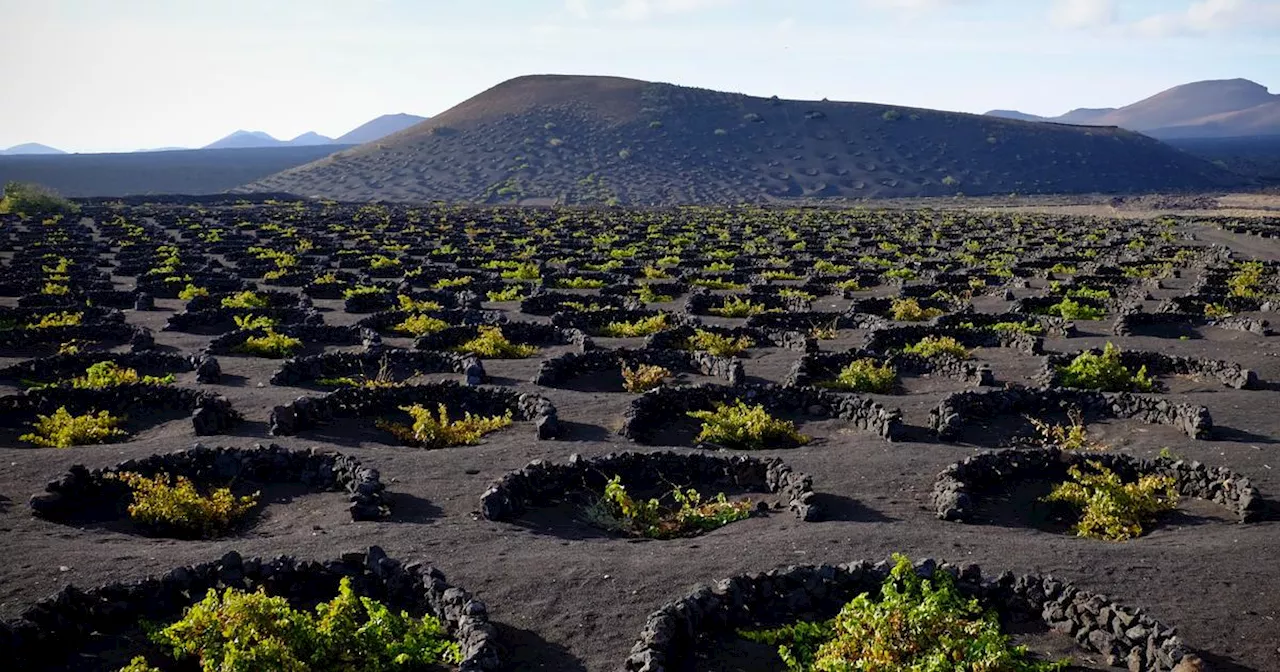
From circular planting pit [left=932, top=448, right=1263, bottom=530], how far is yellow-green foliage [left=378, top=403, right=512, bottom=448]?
664 cm

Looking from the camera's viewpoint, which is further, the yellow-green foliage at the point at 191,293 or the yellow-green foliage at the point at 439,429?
the yellow-green foliage at the point at 191,293

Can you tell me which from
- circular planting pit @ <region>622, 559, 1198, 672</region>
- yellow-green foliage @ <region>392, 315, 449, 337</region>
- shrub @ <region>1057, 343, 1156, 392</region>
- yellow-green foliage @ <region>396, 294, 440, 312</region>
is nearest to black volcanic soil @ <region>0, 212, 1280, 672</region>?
circular planting pit @ <region>622, 559, 1198, 672</region>

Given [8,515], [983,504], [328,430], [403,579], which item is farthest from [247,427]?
[983,504]

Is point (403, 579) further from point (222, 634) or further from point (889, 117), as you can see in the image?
point (889, 117)

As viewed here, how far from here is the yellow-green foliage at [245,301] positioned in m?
24.9

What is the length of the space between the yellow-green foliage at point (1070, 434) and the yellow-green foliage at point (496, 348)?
33.8 feet

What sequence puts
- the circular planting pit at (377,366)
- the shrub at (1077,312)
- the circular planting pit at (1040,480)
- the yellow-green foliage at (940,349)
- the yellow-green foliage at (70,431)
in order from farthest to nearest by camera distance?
the shrub at (1077,312) → the yellow-green foliage at (940,349) → the circular planting pit at (377,366) → the yellow-green foliage at (70,431) → the circular planting pit at (1040,480)

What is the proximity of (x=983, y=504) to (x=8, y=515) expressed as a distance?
11.3 m

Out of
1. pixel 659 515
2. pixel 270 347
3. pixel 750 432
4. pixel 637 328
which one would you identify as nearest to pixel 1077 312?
pixel 637 328

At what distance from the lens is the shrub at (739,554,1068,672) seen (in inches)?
253

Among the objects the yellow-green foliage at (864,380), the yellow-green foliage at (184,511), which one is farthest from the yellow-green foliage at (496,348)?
the yellow-green foliage at (184,511)

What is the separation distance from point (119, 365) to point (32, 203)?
56301 mm

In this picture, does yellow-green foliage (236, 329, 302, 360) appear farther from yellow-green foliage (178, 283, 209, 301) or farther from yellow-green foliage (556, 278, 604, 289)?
yellow-green foliage (556, 278, 604, 289)

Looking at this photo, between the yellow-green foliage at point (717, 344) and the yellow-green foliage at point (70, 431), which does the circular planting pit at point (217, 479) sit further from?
the yellow-green foliage at point (717, 344)
